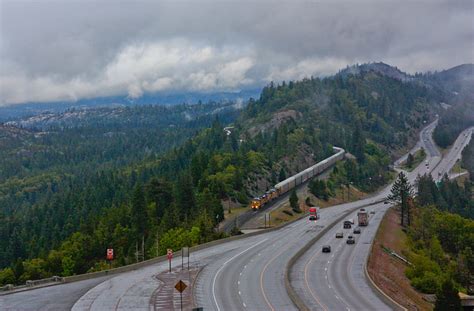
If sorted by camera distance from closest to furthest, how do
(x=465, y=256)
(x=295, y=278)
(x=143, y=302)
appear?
1. (x=143, y=302)
2. (x=295, y=278)
3. (x=465, y=256)

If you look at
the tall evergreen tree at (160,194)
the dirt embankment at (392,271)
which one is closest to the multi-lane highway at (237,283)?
the dirt embankment at (392,271)

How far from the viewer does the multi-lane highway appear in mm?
42125

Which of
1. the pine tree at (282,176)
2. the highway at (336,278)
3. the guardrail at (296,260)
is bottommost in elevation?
the highway at (336,278)

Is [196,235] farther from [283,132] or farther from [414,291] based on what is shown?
[283,132]

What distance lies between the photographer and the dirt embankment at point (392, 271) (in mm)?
53513

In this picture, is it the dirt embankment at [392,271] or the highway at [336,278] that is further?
Answer: the dirt embankment at [392,271]

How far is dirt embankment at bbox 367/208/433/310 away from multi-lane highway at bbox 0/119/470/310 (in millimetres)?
2033

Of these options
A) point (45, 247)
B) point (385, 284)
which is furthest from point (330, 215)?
point (45, 247)

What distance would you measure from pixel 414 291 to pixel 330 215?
4972 centimetres

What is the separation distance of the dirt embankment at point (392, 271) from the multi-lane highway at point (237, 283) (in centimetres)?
203

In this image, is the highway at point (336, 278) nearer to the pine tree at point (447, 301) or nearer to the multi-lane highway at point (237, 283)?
the multi-lane highway at point (237, 283)

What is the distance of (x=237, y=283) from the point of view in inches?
1950

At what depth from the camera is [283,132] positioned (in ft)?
599

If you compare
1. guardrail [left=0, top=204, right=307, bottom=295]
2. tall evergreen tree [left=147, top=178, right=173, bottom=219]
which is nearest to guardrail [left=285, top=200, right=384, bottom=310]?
guardrail [left=0, top=204, right=307, bottom=295]
